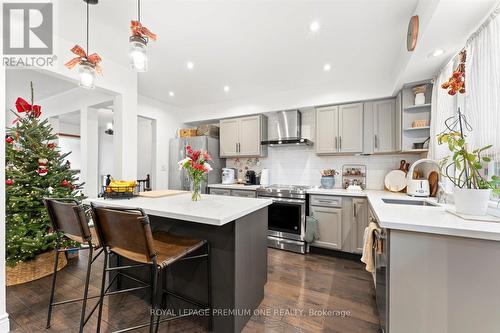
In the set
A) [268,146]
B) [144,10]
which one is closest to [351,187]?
[268,146]

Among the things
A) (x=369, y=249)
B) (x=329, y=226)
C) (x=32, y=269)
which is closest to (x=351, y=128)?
(x=329, y=226)

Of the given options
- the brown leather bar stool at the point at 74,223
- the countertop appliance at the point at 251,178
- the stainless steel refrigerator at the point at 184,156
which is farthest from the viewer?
the stainless steel refrigerator at the point at 184,156

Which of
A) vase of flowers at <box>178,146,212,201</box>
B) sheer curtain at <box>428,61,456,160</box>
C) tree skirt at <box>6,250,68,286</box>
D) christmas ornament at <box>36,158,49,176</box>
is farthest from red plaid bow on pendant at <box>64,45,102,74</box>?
sheer curtain at <box>428,61,456,160</box>

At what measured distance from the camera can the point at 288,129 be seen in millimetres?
3686

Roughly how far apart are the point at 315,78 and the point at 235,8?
183 cm

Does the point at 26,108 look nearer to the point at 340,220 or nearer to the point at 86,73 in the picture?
the point at 86,73

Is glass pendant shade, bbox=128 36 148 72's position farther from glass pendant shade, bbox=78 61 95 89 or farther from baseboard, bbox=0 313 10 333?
baseboard, bbox=0 313 10 333

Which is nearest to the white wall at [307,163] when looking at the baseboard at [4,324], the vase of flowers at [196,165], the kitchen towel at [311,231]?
the kitchen towel at [311,231]

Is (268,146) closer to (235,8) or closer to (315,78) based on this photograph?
(315,78)

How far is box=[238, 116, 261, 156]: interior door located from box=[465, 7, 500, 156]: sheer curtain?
8.99 feet

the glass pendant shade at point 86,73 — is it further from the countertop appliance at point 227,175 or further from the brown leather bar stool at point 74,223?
the countertop appliance at point 227,175

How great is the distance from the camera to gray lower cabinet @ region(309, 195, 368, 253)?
2.81 m

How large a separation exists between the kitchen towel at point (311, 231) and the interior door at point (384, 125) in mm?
1413

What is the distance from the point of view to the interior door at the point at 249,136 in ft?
12.9
